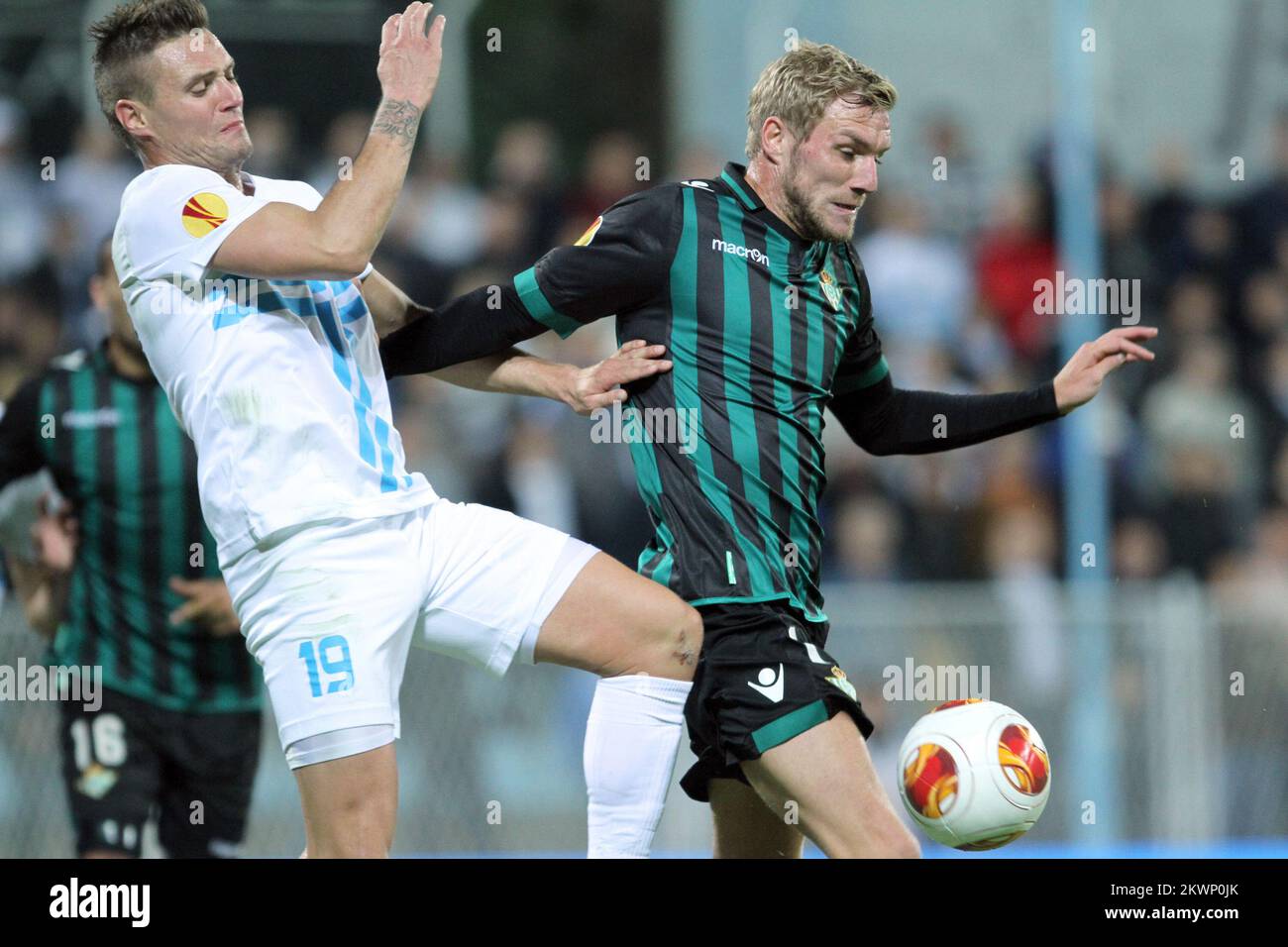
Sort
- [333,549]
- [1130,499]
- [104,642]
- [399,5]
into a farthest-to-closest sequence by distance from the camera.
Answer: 1. [399,5]
2. [1130,499]
3. [104,642]
4. [333,549]

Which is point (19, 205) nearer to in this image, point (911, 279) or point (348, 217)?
point (911, 279)

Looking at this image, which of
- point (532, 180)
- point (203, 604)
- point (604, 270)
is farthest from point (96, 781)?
point (532, 180)

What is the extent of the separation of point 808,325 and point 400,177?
109 centimetres

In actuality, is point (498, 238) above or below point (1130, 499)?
above

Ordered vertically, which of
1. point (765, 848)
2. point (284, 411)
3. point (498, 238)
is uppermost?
point (498, 238)

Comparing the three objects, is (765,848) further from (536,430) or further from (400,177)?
(536,430)

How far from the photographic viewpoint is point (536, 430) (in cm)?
821

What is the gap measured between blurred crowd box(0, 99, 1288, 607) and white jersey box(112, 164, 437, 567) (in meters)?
4.02

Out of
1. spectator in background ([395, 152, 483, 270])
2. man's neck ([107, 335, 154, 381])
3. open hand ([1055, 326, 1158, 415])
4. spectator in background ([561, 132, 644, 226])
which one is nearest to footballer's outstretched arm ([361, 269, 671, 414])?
open hand ([1055, 326, 1158, 415])

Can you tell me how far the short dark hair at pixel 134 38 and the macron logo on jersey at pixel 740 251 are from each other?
1.30 metres

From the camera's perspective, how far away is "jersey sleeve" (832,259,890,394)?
177 inches

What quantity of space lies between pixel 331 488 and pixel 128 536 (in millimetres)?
2112

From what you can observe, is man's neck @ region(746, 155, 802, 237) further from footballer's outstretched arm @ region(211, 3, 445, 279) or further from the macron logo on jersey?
footballer's outstretched arm @ region(211, 3, 445, 279)

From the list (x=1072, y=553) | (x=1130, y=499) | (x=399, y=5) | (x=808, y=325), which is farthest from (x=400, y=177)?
(x=399, y=5)
